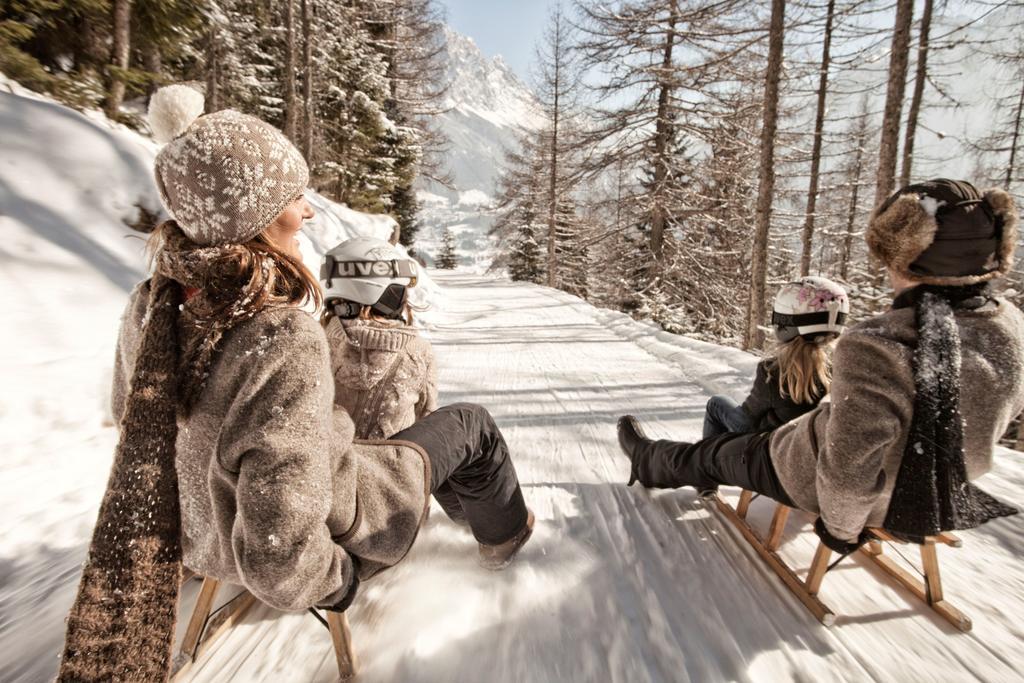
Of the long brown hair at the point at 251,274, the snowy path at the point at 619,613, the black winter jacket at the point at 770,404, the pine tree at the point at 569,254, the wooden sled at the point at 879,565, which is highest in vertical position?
the pine tree at the point at 569,254

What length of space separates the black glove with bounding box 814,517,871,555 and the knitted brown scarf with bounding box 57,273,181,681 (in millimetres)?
2272

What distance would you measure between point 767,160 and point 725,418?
6572 millimetres

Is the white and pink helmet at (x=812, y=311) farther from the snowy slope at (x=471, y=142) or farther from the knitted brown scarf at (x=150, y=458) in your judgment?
the snowy slope at (x=471, y=142)

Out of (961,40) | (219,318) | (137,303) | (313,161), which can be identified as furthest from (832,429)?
(313,161)

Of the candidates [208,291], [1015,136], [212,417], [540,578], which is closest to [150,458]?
[212,417]

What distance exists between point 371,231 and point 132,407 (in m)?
12.2

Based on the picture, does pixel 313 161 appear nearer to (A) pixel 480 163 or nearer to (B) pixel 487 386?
(B) pixel 487 386

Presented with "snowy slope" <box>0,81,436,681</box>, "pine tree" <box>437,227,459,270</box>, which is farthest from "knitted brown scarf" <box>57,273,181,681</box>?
"pine tree" <box>437,227,459,270</box>

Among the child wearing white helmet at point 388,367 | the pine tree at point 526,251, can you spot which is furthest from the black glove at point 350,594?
the pine tree at point 526,251

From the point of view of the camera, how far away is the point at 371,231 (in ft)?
40.4

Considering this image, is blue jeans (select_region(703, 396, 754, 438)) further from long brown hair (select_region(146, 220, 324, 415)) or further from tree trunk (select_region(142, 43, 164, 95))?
tree trunk (select_region(142, 43, 164, 95))

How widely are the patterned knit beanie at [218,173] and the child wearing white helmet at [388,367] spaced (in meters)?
0.98

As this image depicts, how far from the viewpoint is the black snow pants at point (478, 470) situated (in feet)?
6.04

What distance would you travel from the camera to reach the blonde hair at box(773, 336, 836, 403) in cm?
242
